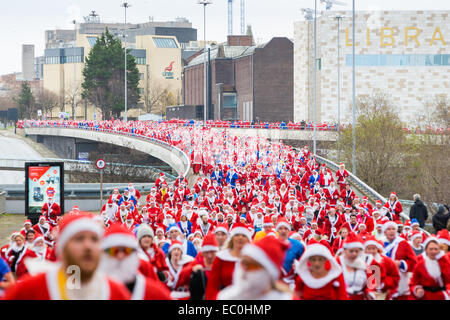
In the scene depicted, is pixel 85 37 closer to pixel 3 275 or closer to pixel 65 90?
pixel 65 90

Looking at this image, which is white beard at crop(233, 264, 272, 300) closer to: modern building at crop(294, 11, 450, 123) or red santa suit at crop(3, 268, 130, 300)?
red santa suit at crop(3, 268, 130, 300)

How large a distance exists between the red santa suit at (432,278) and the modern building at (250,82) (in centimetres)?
7844

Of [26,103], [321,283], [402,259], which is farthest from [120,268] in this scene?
[26,103]

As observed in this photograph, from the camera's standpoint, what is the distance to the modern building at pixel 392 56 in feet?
262

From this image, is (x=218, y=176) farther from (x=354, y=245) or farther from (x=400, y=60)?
(x=400, y=60)

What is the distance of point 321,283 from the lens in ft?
21.0

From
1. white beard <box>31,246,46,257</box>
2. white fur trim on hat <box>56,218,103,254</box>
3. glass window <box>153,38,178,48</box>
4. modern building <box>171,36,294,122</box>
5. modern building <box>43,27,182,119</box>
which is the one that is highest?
glass window <box>153,38,178,48</box>

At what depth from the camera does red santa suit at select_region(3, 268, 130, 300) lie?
3986 mm

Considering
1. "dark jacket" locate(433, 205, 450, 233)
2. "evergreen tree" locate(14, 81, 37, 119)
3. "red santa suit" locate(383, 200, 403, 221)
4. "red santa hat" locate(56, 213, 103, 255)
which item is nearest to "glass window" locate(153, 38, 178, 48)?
"evergreen tree" locate(14, 81, 37, 119)

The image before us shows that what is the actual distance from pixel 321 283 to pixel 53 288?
116 inches

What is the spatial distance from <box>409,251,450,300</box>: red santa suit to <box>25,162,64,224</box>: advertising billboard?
17113 millimetres

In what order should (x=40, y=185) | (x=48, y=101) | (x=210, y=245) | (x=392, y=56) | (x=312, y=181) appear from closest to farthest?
(x=210, y=245)
(x=40, y=185)
(x=312, y=181)
(x=392, y=56)
(x=48, y=101)

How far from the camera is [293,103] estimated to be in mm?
92250
